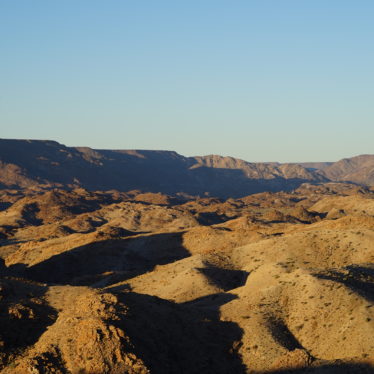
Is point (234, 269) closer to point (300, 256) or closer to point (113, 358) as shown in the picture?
point (300, 256)

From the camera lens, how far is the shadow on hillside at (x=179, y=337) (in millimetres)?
35656

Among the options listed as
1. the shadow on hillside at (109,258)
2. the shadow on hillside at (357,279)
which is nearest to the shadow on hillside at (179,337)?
the shadow on hillside at (357,279)

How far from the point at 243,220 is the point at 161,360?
3749 inches

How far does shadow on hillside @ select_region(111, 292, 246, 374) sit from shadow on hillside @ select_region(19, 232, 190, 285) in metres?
38.4

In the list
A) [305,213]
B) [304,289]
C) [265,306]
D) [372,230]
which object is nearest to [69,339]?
[265,306]

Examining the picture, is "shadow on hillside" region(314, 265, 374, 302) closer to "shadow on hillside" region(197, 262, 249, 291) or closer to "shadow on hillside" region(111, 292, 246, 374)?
"shadow on hillside" region(111, 292, 246, 374)

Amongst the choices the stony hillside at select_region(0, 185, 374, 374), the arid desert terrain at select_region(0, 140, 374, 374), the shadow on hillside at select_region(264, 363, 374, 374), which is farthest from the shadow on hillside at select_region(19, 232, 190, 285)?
the shadow on hillside at select_region(264, 363, 374, 374)

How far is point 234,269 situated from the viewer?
6562 centimetres

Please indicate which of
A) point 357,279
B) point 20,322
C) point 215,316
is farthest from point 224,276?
point 20,322

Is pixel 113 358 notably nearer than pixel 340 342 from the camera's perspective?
Yes

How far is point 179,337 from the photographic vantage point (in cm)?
3931

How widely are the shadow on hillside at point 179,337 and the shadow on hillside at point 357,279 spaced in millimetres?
9879

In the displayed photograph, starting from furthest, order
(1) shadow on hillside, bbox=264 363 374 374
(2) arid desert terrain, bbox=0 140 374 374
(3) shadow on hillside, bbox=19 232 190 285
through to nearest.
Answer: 1. (3) shadow on hillside, bbox=19 232 190 285
2. (2) arid desert terrain, bbox=0 140 374 374
3. (1) shadow on hillside, bbox=264 363 374 374

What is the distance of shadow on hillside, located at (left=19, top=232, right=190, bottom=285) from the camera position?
Answer: 8406 centimetres
